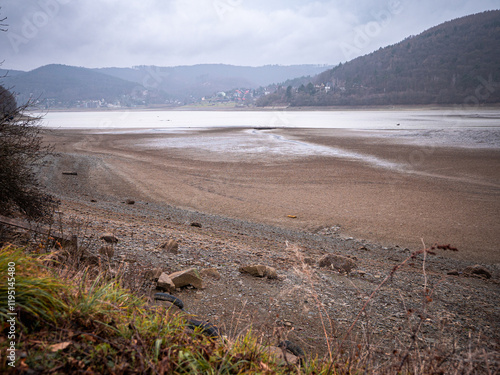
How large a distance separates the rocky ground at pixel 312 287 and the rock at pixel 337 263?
0.29ft

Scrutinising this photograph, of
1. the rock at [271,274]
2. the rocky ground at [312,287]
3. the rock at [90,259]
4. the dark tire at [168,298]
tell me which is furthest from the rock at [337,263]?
the rock at [90,259]

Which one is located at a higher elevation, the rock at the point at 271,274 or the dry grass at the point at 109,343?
the dry grass at the point at 109,343

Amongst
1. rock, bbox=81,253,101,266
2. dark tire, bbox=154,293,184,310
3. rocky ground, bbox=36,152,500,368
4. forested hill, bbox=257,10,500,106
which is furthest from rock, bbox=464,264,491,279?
forested hill, bbox=257,10,500,106

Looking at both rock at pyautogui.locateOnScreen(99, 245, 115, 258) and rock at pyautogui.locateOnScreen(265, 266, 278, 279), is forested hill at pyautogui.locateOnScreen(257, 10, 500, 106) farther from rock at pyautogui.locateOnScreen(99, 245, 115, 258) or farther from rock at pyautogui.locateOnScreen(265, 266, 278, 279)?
rock at pyautogui.locateOnScreen(99, 245, 115, 258)

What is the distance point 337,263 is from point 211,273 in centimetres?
298

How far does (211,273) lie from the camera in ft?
17.9

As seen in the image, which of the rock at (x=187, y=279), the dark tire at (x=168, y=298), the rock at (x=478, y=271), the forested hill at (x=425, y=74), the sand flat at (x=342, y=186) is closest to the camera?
the dark tire at (x=168, y=298)

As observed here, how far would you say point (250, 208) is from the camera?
13633 mm

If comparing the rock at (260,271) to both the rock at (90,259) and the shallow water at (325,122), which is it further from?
the shallow water at (325,122)

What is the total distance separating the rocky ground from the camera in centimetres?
389

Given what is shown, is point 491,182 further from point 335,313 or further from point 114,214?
point 114,214

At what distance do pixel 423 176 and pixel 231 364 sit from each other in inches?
780

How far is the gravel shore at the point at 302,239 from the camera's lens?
14.6ft

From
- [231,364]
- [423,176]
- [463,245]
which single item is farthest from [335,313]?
[423,176]
